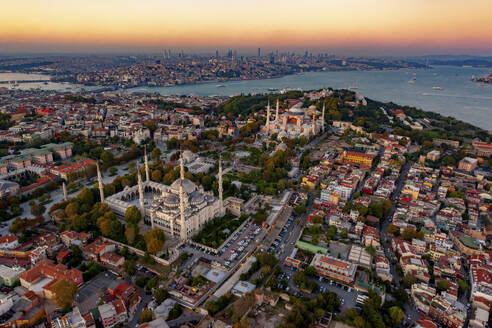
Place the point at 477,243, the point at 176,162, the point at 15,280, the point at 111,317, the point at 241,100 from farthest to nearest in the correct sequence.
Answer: the point at 241,100 → the point at 176,162 → the point at 477,243 → the point at 15,280 → the point at 111,317

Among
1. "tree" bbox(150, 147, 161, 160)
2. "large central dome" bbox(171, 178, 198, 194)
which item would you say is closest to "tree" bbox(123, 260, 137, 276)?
"large central dome" bbox(171, 178, 198, 194)

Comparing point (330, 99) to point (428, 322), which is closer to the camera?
point (428, 322)

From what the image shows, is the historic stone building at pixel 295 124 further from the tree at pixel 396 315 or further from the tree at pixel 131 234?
the tree at pixel 396 315

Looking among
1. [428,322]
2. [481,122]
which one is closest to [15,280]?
[428,322]

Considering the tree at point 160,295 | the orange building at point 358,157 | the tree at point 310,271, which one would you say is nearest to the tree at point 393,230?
the tree at point 310,271

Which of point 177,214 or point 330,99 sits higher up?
point 330,99

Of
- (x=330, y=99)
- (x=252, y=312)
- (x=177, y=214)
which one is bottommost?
(x=252, y=312)

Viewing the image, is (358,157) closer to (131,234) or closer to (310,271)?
(310,271)

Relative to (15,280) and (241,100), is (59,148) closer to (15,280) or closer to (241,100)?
(15,280)
